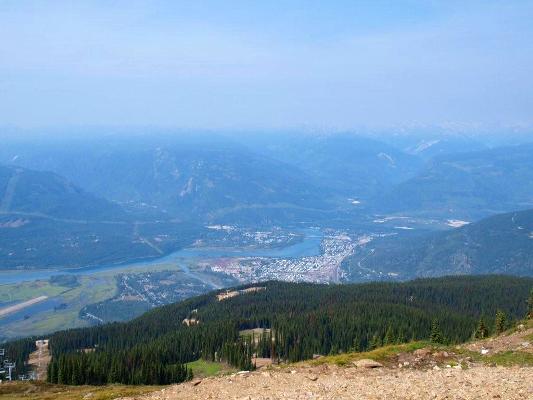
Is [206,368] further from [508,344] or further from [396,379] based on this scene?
[396,379]

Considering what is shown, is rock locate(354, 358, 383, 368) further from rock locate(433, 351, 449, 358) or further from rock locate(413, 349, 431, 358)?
rock locate(433, 351, 449, 358)

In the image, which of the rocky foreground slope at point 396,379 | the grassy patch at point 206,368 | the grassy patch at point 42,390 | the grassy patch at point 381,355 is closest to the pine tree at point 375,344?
the grassy patch at point 206,368

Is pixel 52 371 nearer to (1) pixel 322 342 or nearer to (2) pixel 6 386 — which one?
(2) pixel 6 386

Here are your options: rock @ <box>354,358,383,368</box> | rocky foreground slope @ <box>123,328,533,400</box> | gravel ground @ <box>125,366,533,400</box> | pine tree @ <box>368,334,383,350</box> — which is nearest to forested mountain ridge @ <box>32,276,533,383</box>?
pine tree @ <box>368,334,383,350</box>

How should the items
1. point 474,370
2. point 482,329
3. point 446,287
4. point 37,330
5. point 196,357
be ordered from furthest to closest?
point 37,330 → point 446,287 → point 196,357 → point 482,329 → point 474,370

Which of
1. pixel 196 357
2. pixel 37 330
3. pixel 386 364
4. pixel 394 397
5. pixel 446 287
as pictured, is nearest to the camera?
pixel 394 397

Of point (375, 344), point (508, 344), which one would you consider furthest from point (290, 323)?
point (508, 344)

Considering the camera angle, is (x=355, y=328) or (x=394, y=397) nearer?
(x=394, y=397)

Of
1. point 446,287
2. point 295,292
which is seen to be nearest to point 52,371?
point 295,292
